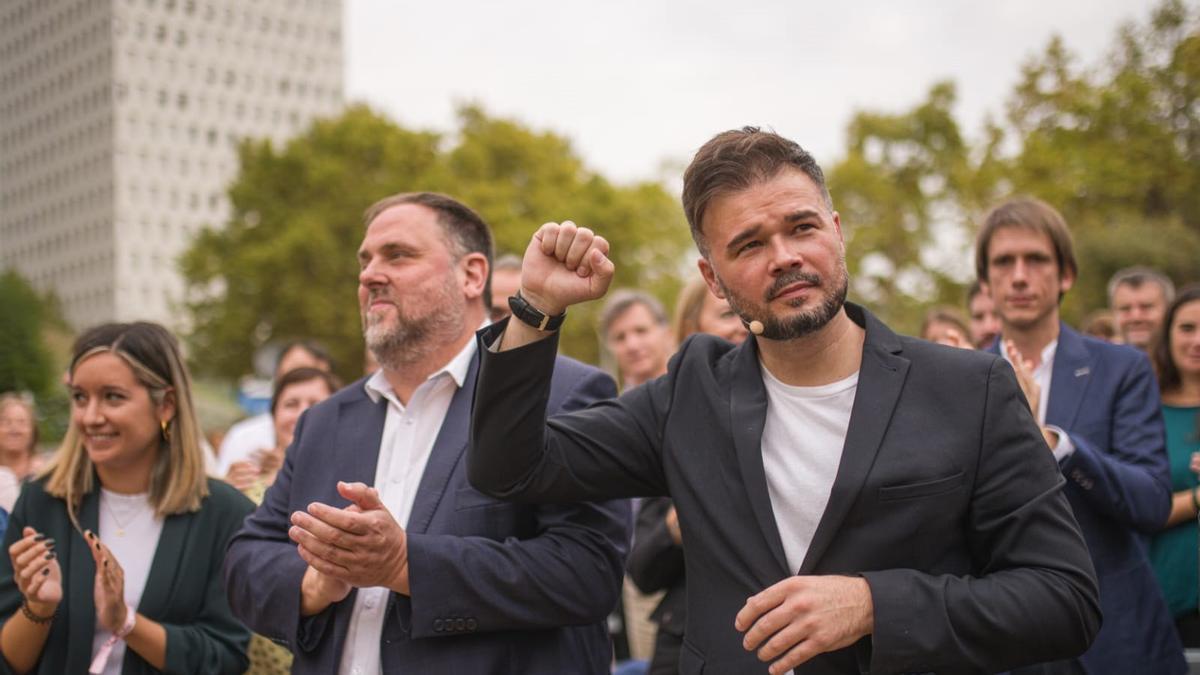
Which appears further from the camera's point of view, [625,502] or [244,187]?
[244,187]

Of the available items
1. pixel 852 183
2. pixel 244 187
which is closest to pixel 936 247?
pixel 852 183

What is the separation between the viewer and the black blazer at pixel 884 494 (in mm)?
2660

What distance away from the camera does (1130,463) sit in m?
3.97

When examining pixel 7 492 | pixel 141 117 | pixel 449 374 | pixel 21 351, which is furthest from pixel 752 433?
pixel 141 117

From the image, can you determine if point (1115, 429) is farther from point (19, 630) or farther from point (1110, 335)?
point (1110, 335)

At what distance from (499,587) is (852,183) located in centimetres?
3437

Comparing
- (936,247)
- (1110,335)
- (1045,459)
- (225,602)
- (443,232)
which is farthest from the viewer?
(936,247)

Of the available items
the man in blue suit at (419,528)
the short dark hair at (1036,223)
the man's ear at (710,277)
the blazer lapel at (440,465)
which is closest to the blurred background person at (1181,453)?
the short dark hair at (1036,223)

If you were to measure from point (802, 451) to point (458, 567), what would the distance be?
3.75ft

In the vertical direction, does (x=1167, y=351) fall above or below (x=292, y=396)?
below

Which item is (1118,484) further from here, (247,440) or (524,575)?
(247,440)

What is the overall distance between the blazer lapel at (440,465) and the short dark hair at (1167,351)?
358 centimetres

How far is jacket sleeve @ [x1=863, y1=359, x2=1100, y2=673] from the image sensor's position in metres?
2.63

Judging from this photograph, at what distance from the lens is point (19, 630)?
14.2 feet
